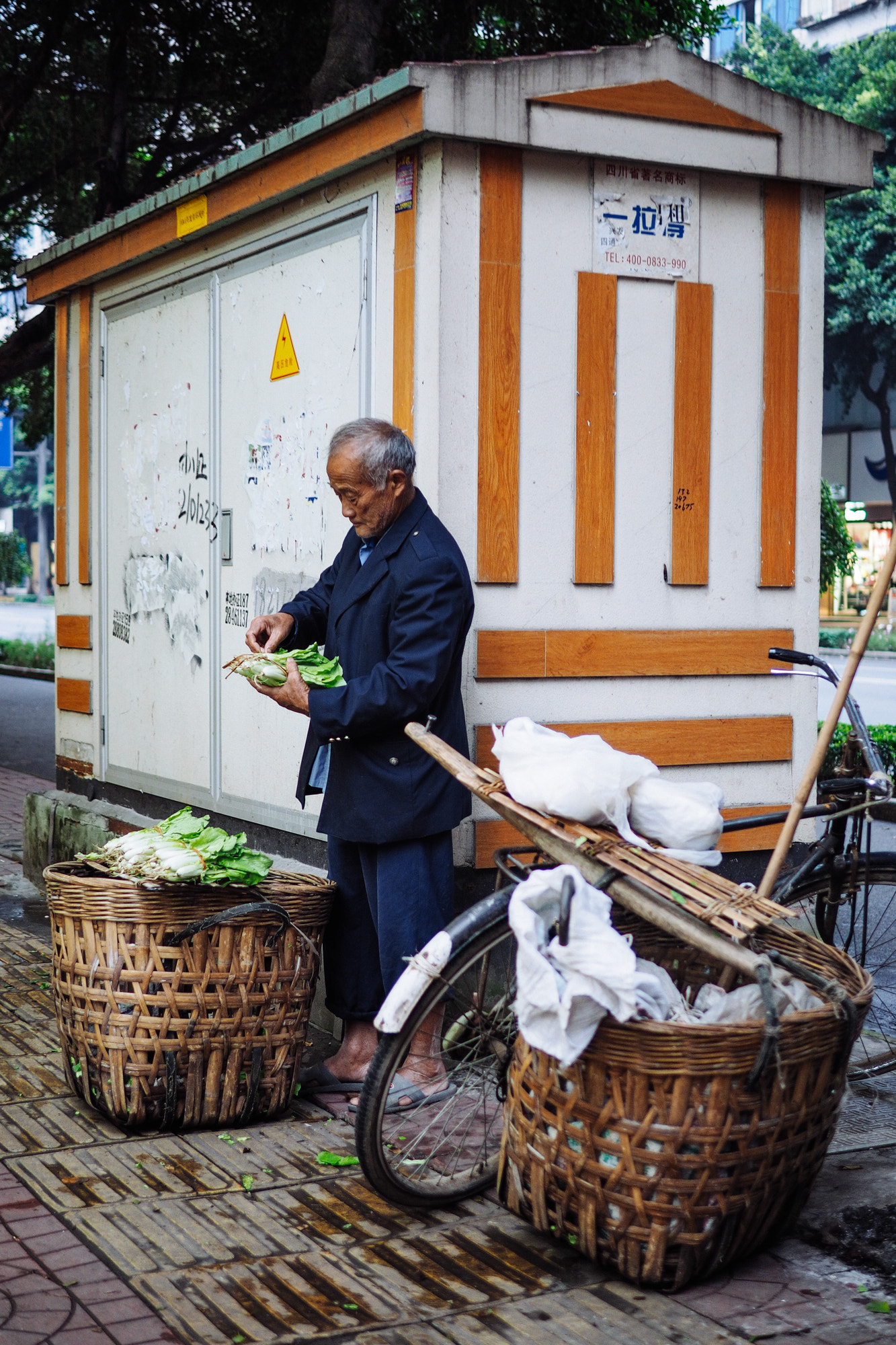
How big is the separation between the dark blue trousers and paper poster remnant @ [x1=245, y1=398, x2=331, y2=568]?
1362 millimetres

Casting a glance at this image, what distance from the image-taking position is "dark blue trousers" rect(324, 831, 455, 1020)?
430cm

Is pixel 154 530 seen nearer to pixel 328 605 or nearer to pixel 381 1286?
pixel 328 605

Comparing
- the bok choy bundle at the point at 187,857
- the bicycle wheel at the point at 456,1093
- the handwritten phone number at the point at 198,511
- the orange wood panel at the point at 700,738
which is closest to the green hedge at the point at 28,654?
the handwritten phone number at the point at 198,511

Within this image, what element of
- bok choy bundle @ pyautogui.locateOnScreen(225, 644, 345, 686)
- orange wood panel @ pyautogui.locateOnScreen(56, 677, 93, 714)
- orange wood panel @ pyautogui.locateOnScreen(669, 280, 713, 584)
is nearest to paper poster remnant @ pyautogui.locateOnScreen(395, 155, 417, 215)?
orange wood panel @ pyautogui.locateOnScreen(669, 280, 713, 584)

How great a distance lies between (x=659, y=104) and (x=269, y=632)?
2266mm

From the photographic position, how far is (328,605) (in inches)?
185

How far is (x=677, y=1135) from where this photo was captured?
9.99 ft

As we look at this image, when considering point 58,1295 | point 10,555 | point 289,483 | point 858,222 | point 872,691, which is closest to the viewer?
point 58,1295

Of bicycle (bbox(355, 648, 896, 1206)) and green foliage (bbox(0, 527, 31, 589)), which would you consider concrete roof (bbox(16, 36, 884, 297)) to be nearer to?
bicycle (bbox(355, 648, 896, 1206))

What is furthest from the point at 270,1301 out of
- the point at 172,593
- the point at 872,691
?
the point at 872,691

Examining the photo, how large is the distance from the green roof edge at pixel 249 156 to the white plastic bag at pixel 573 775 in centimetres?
228

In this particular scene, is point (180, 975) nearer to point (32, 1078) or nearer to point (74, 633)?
point (32, 1078)

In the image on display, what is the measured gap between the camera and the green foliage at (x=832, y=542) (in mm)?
12836

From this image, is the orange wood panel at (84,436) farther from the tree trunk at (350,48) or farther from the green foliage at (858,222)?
the green foliage at (858,222)
